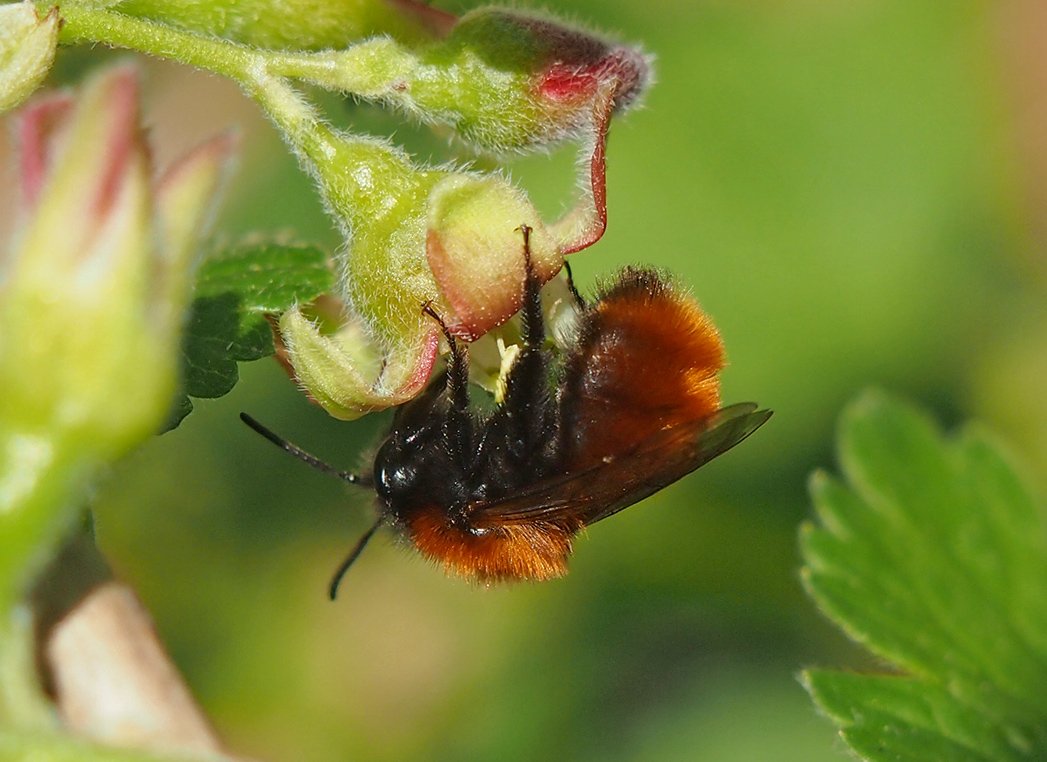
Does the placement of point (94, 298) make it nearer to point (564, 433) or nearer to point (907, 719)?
point (564, 433)

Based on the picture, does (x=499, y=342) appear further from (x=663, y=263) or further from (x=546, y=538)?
(x=663, y=263)

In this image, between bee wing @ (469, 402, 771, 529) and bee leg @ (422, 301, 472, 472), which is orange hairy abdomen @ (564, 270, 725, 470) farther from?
bee leg @ (422, 301, 472, 472)

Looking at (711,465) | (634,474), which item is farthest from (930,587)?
(711,465)

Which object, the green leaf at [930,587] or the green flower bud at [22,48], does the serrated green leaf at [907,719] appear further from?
the green flower bud at [22,48]

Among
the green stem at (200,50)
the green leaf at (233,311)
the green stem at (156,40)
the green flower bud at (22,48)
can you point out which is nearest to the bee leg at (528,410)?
the green leaf at (233,311)

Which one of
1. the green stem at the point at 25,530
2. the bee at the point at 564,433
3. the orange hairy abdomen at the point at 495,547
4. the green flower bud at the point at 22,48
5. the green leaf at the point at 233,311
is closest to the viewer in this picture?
the green stem at the point at 25,530

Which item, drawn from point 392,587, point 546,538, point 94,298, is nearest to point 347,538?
point 392,587

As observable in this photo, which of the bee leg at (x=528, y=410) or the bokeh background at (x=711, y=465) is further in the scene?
the bokeh background at (x=711, y=465)

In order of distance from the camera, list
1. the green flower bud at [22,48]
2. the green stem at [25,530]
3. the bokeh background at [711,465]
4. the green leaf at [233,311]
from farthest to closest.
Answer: the bokeh background at [711,465] → the green leaf at [233,311] → the green flower bud at [22,48] → the green stem at [25,530]
